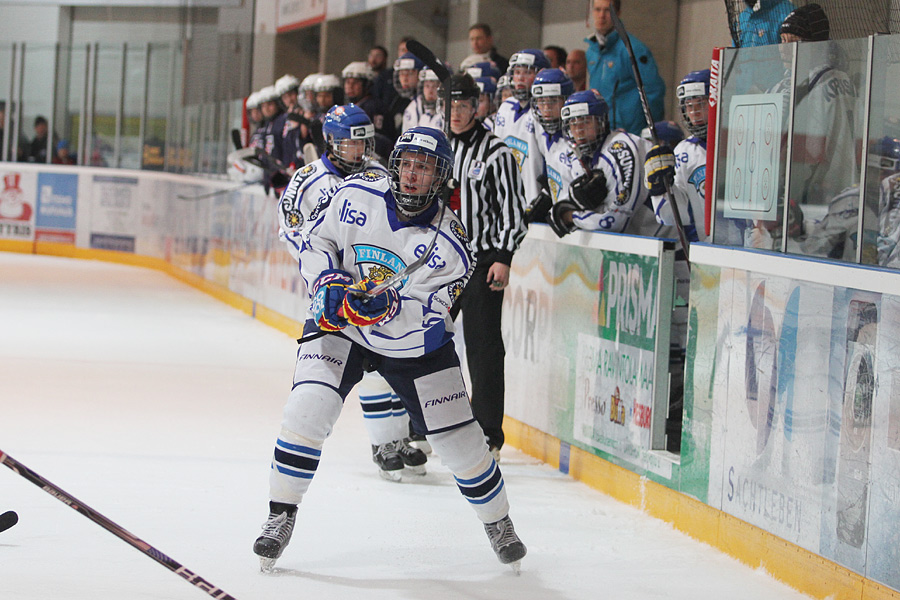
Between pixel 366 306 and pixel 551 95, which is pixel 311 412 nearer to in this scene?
pixel 366 306

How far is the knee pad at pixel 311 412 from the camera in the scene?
11.0 ft

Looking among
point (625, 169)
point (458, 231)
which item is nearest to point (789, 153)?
point (458, 231)

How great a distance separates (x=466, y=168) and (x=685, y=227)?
954 millimetres

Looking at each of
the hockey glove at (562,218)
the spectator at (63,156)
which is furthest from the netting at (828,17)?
the spectator at (63,156)

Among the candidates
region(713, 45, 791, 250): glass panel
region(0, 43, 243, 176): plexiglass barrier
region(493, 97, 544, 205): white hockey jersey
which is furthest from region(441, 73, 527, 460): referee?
region(0, 43, 243, 176): plexiglass barrier

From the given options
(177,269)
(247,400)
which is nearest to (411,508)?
(247,400)

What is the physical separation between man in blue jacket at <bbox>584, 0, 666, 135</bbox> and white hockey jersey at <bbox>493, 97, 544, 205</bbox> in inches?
22.4

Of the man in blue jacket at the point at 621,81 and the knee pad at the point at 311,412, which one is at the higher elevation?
the man in blue jacket at the point at 621,81

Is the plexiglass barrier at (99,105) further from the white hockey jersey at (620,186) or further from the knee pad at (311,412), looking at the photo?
the knee pad at (311,412)

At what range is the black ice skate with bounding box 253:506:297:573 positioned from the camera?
3318 mm

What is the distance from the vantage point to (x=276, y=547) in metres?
3.32

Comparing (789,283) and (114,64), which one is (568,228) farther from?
(114,64)

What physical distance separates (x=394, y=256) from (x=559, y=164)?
2.06 metres

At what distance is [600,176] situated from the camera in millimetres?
4855
